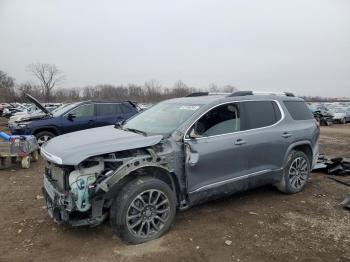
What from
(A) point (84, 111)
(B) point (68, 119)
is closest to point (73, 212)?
(B) point (68, 119)

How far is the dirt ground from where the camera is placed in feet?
11.5

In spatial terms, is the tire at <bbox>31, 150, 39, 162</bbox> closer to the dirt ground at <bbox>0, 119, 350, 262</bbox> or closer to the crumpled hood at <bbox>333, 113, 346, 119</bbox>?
the dirt ground at <bbox>0, 119, 350, 262</bbox>

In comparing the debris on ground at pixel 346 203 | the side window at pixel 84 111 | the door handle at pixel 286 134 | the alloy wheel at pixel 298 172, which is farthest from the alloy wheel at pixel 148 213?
the side window at pixel 84 111

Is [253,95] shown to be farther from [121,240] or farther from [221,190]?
[121,240]

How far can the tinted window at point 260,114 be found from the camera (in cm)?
482

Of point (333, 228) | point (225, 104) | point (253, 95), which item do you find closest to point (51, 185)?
point (225, 104)

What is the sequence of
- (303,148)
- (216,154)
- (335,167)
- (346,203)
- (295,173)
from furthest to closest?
(335,167) → (303,148) → (295,173) → (346,203) → (216,154)

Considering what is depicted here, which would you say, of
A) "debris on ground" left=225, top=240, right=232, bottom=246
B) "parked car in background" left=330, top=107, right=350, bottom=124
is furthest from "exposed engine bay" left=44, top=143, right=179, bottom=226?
"parked car in background" left=330, top=107, right=350, bottom=124

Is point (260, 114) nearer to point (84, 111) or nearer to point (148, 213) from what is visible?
point (148, 213)

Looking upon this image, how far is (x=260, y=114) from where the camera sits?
504cm

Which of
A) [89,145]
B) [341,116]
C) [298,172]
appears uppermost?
[89,145]

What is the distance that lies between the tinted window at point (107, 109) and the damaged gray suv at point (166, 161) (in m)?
5.61

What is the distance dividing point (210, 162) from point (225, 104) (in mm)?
975

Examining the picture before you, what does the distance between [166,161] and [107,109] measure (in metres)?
7.33
